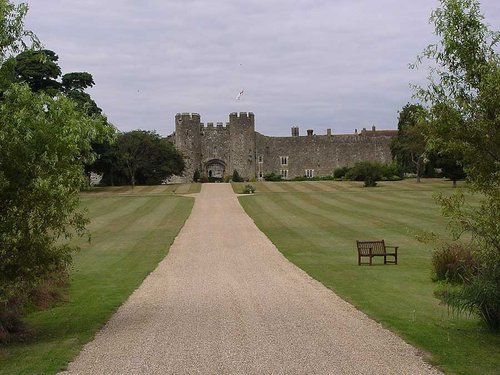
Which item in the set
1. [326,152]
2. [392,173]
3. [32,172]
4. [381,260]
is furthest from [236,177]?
[32,172]

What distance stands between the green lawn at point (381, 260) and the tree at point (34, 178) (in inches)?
246

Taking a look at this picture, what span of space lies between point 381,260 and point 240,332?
1271 centimetres

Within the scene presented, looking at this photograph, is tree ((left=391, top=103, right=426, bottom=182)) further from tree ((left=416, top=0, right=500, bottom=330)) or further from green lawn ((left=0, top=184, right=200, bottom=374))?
tree ((left=416, top=0, right=500, bottom=330))

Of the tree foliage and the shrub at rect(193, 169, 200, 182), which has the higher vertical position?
the tree foliage

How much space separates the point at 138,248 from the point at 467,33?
18.8 meters

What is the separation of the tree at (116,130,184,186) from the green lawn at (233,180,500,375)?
19516 mm

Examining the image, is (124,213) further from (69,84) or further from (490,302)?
(490,302)

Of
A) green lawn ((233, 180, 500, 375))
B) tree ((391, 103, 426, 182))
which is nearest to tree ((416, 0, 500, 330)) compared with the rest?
green lawn ((233, 180, 500, 375))

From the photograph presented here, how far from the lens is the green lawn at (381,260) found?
10500 millimetres

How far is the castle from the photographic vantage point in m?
89.0

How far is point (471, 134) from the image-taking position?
35.0 feet

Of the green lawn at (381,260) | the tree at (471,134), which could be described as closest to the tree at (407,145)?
the green lawn at (381,260)

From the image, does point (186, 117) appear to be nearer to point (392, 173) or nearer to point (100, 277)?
point (392, 173)

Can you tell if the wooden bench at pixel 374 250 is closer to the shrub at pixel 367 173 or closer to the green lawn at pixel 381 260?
the green lawn at pixel 381 260
